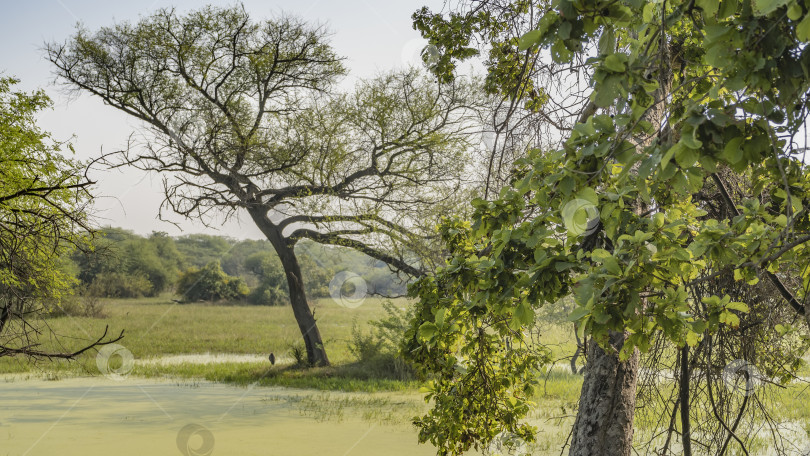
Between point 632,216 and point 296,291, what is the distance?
11.5 meters

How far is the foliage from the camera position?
2872cm

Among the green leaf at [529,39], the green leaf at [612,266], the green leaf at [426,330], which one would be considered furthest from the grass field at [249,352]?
the green leaf at [529,39]

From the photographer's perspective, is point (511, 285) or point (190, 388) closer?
point (511, 285)

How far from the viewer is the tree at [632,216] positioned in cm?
122

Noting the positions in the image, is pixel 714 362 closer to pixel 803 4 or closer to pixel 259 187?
pixel 803 4

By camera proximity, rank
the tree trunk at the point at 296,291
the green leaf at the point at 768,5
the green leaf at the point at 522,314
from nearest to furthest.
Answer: the green leaf at the point at 768,5 < the green leaf at the point at 522,314 < the tree trunk at the point at 296,291

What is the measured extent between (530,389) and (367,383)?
8.03 m

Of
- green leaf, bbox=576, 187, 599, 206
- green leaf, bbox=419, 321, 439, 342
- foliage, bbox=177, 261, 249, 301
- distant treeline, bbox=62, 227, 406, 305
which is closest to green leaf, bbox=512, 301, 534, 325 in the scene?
green leaf, bbox=576, 187, 599, 206

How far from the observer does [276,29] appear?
11656mm

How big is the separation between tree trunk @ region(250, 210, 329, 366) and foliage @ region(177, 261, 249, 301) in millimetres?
16781

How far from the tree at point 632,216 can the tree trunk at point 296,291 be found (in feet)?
31.0

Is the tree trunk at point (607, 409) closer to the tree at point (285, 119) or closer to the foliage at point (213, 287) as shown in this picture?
the tree at point (285, 119)

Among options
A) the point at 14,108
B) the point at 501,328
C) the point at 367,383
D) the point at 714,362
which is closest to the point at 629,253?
the point at 501,328

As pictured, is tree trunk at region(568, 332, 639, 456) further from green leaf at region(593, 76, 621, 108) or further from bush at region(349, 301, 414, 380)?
bush at region(349, 301, 414, 380)
